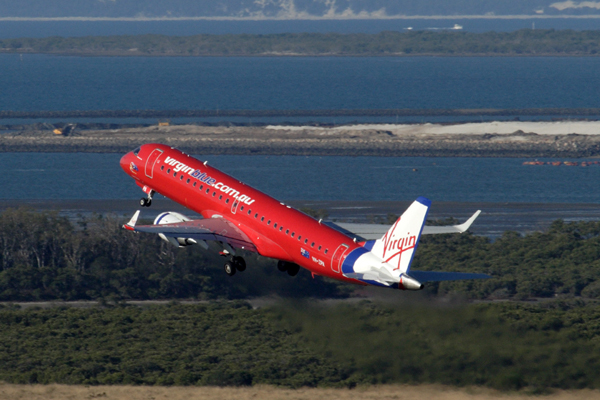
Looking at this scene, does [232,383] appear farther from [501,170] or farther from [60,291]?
[501,170]

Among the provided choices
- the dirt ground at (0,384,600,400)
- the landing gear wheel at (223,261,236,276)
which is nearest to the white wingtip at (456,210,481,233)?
the dirt ground at (0,384,600,400)

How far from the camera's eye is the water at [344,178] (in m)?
150

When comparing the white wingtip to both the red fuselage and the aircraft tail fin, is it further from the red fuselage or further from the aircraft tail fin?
the red fuselage

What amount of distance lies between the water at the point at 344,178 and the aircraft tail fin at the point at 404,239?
3504 inches

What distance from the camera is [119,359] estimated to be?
75.2 m

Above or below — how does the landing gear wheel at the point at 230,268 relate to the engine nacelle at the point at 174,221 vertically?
below

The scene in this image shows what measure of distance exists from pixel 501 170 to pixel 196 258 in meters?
84.1

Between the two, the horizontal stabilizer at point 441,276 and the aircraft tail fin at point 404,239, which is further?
the horizontal stabilizer at point 441,276

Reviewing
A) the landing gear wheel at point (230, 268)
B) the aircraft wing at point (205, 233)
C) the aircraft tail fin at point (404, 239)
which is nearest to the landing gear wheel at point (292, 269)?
the aircraft wing at point (205, 233)

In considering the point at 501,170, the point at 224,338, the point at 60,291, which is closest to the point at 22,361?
the point at 224,338

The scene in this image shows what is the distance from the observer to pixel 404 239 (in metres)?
52.1

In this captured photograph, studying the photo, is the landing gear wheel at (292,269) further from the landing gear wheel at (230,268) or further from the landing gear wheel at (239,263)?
the landing gear wheel at (230,268)

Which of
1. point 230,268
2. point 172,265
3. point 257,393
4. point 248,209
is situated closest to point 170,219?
point 230,268

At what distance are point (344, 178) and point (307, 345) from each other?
102 meters
